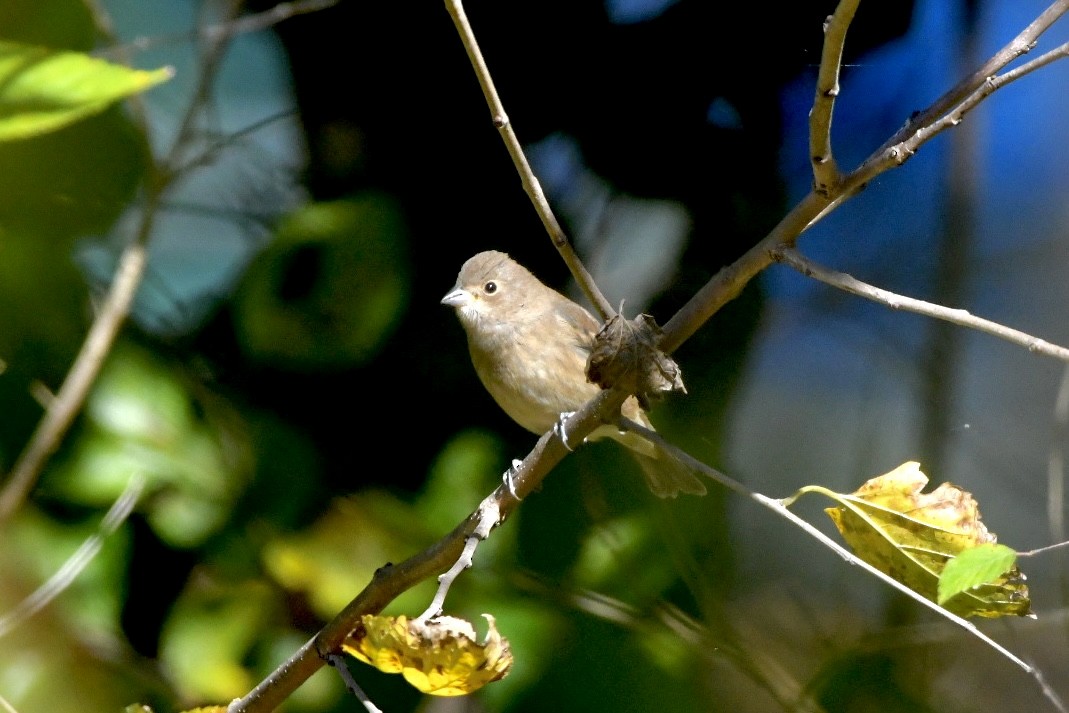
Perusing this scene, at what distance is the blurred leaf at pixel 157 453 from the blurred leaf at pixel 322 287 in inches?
7.7

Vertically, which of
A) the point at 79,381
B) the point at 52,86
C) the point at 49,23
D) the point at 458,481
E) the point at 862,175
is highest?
the point at 49,23

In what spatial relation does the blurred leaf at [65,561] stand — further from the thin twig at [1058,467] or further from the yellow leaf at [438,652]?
the thin twig at [1058,467]

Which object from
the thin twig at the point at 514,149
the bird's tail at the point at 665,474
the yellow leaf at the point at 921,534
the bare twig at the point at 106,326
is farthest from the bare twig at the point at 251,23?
the yellow leaf at the point at 921,534

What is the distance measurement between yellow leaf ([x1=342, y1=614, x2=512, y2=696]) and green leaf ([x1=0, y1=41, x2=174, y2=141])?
0.58m

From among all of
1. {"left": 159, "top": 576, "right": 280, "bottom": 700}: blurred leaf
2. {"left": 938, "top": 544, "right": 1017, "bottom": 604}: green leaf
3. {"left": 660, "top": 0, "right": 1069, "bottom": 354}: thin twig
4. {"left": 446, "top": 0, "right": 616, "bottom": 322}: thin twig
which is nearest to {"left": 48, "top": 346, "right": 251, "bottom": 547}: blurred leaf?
{"left": 159, "top": 576, "right": 280, "bottom": 700}: blurred leaf

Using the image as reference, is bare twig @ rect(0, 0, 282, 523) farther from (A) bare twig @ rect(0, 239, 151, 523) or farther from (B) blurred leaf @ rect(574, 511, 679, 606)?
(B) blurred leaf @ rect(574, 511, 679, 606)

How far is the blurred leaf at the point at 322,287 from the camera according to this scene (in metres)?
2.12

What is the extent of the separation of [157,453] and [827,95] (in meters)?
1.52

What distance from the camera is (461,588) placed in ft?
6.68

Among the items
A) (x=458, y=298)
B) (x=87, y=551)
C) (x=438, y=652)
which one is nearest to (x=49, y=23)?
(x=458, y=298)

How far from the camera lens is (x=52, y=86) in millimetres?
952

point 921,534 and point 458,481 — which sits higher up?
point 921,534

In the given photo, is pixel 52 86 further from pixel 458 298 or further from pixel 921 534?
pixel 458 298

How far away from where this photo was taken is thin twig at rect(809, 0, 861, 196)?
0.91 metres
